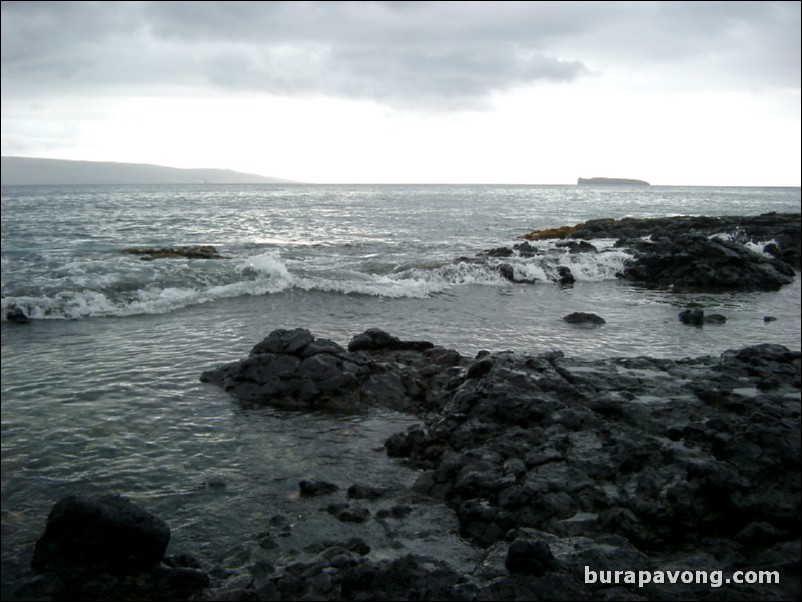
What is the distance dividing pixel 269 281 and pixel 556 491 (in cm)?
1672

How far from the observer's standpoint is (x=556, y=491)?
6.30 metres

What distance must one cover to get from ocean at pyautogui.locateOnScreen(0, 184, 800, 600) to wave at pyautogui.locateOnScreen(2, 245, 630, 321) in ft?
0.31

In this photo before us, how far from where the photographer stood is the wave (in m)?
17.5

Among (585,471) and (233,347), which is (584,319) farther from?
(585,471)

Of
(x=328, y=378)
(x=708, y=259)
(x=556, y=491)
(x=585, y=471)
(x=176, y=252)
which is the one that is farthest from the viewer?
(x=176, y=252)

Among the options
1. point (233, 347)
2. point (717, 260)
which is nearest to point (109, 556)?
point (233, 347)

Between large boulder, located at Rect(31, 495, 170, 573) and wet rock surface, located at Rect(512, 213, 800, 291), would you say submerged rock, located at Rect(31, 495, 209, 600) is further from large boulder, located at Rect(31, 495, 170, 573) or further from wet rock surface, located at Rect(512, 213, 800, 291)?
wet rock surface, located at Rect(512, 213, 800, 291)

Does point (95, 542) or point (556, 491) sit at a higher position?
point (556, 491)

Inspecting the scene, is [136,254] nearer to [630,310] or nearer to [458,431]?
[630,310]

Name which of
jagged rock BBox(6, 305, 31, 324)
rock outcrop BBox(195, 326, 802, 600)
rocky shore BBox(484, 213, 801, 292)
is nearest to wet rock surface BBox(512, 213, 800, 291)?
rocky shore BBox(484, 213, 801, 292)

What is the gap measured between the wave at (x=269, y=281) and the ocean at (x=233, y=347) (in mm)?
93

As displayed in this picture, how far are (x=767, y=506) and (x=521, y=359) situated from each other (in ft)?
15.1

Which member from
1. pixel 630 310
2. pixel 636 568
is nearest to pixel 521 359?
pixel 636 568

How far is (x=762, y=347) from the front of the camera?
10.4 meters
